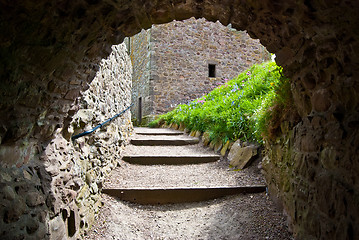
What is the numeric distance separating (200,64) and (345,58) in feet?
33.5

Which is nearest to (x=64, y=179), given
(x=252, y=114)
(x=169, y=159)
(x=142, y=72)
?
(x=169, y=159)

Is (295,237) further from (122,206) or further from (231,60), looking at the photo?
(231,60)

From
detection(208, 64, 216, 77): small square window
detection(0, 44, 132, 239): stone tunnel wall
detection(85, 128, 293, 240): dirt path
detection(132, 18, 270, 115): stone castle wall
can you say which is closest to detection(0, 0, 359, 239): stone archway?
detection(0, 44, 132, 239): stone tunnel wall

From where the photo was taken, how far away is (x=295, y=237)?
6.84 ft

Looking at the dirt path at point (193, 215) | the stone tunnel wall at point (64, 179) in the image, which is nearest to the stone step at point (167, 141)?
the dirt path at point (193, 215)

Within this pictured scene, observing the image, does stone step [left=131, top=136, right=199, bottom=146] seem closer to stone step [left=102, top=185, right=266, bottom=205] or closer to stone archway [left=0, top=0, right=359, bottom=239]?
stone step [left=102, top=185, right=266, bottom=205]

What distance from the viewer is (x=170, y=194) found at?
130 inches

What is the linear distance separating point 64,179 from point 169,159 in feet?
8.36

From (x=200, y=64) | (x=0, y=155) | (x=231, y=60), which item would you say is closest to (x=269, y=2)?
(x=0, y=155)

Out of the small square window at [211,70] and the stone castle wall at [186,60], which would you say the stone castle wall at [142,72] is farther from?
the small square window at [211,70]

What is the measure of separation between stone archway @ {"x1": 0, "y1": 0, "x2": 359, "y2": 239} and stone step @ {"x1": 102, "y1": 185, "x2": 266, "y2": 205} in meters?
1.38

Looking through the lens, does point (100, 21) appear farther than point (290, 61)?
No

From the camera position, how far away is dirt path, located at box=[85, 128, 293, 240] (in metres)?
2.50

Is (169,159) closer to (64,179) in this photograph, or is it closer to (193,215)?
(193,215)
